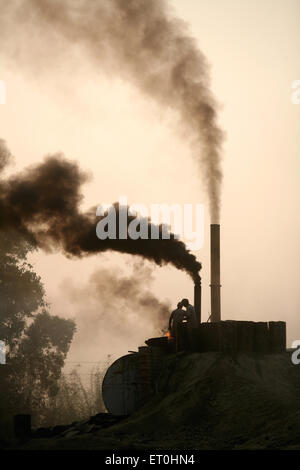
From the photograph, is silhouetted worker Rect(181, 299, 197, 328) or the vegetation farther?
the vegetation

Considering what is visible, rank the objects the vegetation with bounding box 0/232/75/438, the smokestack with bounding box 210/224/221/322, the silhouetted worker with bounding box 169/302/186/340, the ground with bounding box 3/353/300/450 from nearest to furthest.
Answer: the ground with bounding box 3/353/300/450, the silhouetted worker with bounding box 169/302/186/340, the smokestack with bounding box 210/224/221/322, the vegetation with bounding box 0/232/75/438

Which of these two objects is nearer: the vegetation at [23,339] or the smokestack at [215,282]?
the smokestack at [215,282]

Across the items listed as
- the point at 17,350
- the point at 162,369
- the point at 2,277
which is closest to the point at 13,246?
the point at 2,277

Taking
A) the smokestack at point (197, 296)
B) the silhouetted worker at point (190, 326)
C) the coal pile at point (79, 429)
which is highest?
the smokestack at point (197, 296)

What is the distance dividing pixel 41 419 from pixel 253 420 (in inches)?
1473

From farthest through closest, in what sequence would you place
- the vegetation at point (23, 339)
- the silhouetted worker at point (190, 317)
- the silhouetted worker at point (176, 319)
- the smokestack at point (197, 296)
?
the vegetation at point (23, 339)
the smokestack at point (197, 296)
the silhouetted worker at point (176, 319)
the silhouetted worker at point (190, 317)

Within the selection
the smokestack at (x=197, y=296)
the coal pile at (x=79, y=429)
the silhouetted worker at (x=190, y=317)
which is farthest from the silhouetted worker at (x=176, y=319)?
the smokestack at (x=197, y=296)

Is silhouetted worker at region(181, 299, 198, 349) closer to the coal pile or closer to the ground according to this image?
the ground

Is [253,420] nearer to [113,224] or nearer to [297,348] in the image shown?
[297,348]

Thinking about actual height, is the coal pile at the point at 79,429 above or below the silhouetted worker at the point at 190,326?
below

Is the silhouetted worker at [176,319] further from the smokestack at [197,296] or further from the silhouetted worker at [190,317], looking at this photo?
the smokestack at [197,296]

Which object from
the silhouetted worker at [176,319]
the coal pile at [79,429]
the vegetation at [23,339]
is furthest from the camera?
the vegetation at [23,339]

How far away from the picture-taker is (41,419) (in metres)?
54.7
